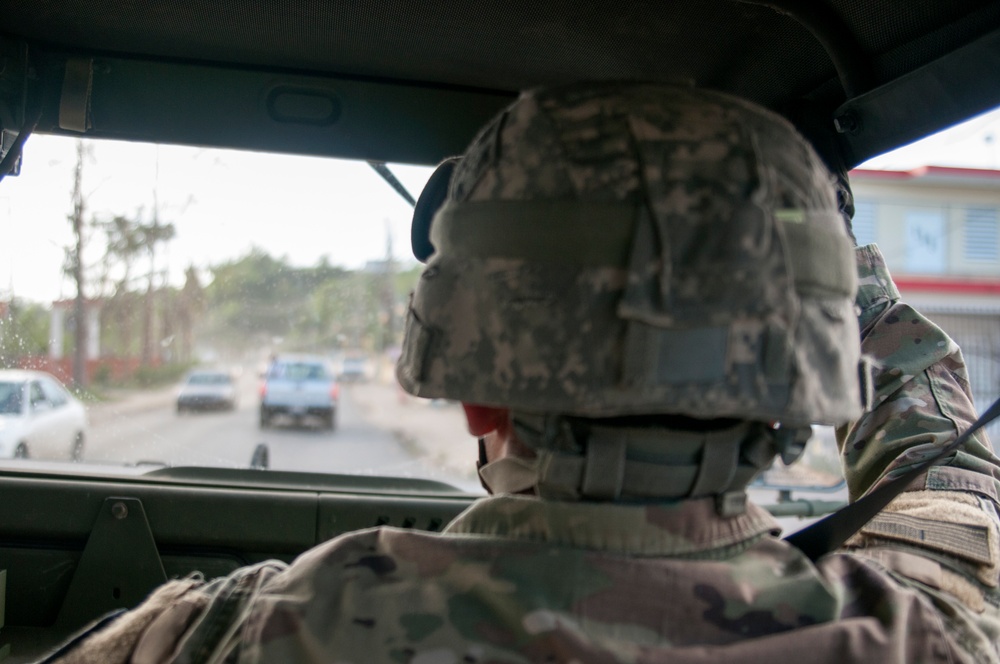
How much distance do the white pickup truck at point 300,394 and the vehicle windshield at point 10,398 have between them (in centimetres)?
107

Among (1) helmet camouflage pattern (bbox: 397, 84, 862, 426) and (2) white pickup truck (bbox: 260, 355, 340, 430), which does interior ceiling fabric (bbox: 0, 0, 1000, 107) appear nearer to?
(1) helmet camouflage pattern (bbox: 397, 84, 862, 426)

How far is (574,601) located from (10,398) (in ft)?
7.38

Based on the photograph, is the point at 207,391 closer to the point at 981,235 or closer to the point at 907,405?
the point at 907,405

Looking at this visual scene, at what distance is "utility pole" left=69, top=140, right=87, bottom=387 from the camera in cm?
244

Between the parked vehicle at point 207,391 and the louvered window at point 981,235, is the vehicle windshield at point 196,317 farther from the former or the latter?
the louvered window at point 981,235

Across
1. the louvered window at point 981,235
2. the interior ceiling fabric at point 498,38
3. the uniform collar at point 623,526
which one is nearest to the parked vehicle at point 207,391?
the interior ceiling fabric at point 498,38

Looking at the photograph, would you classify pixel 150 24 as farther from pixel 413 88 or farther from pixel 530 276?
pixel 530 276

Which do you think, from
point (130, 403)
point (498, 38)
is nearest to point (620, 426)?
point (498, 38)

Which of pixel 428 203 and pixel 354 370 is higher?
pixel 428 203

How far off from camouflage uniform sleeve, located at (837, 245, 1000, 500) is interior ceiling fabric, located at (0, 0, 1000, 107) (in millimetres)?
503

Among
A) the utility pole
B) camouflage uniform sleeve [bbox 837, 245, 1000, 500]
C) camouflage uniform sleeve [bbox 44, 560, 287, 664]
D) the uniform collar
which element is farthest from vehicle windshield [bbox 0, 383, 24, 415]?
camouflage uniform sleeve [bbox 837, 245, 1000, 500]

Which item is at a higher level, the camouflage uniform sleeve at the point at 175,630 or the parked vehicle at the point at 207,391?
the parked vehicle at the point at 207,391

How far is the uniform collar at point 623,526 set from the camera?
3.40 feet

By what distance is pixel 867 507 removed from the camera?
1287 millimetres
